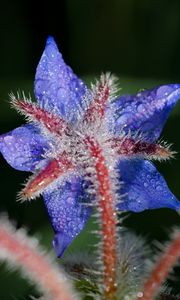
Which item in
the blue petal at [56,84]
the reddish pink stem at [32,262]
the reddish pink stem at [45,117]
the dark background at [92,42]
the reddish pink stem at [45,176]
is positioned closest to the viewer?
the reddish pink stem at [32,262]

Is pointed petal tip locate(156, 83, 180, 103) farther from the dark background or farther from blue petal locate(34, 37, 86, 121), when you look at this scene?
the dark background

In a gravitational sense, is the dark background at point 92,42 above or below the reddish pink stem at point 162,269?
above

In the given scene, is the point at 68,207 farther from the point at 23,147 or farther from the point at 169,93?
the point at 169,93

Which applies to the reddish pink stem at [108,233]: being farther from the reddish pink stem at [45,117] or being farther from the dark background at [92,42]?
the dark background at [92,42]

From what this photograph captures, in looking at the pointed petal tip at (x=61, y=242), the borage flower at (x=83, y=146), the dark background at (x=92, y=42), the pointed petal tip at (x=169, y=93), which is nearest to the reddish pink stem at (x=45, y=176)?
the borage flower at (x=83, y=146)

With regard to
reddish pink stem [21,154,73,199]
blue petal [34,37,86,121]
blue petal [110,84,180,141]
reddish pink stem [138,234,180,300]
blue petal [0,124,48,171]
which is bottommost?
reddish pink stem [138,234,180,300]

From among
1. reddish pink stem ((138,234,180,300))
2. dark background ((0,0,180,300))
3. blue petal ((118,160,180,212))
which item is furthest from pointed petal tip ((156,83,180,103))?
dark background ((0,0,180,300))

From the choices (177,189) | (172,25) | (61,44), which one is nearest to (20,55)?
(61,44)
